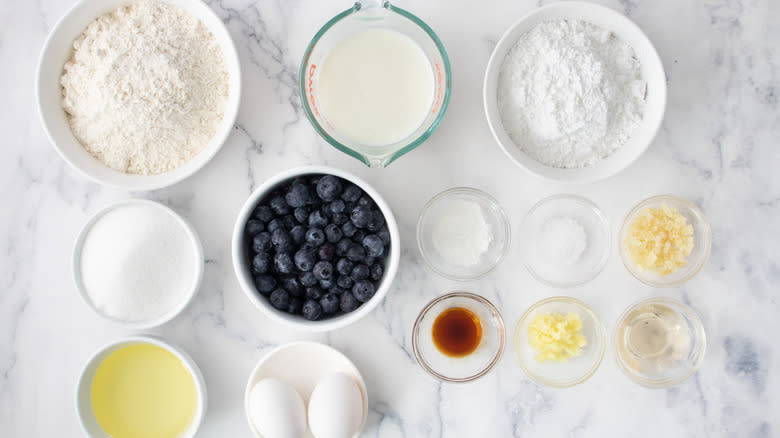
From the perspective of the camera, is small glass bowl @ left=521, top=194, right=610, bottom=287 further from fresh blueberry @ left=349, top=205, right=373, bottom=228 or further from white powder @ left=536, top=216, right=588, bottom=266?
fresh blueberry @ left=349, top=205, right=373, bottom=228

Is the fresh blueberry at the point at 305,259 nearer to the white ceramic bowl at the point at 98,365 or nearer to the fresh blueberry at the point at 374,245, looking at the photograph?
the fresh blueberry at the point at 374,245

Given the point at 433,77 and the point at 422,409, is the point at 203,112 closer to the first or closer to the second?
the point at 433,77

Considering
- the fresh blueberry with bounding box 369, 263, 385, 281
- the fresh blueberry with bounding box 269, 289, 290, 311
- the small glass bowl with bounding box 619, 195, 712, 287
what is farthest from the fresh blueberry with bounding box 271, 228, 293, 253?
the small glass bowl with bounding box 619, 195, 712, 287

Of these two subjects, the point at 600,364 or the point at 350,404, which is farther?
the point at 600,364

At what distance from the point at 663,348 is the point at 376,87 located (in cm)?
108

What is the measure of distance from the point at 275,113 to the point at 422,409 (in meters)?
0.93

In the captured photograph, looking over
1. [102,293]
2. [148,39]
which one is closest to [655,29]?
[148,39]

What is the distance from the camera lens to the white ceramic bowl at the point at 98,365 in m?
1.40

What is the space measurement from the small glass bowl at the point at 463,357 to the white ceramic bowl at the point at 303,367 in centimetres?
19

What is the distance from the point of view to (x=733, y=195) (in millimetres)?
1489

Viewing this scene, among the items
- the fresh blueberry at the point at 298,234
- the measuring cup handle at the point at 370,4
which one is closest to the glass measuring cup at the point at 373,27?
the measuring cup handle at the point at 370,4

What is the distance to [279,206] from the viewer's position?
1328mm

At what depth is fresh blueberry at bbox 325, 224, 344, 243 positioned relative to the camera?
130cm

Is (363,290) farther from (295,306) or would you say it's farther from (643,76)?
(643,76)
